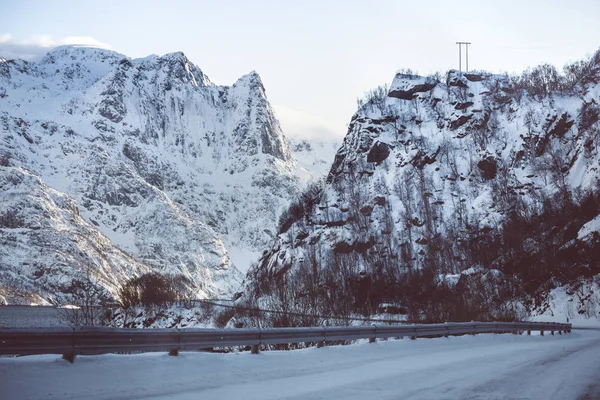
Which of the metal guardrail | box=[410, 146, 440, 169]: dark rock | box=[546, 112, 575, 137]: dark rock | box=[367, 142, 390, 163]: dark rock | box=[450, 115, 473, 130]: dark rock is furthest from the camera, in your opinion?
box=[367, 142, 390, 163]: dark rock

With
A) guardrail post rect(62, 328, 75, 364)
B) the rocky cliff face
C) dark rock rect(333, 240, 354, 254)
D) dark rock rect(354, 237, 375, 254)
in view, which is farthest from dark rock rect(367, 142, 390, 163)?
guardrail post rect(62, 328, 75, 364)

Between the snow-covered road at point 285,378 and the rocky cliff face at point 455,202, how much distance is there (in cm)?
6943

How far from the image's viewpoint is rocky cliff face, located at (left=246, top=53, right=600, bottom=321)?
331 ft

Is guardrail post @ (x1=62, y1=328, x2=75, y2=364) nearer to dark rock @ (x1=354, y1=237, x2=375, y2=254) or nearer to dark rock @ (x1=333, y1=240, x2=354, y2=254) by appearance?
dark rock @ (x1=354, y1=237, x2=375, y2=254)

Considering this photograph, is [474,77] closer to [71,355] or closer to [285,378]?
[285,378]

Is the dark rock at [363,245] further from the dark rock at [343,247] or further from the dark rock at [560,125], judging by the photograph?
the dark rock at [560,125]

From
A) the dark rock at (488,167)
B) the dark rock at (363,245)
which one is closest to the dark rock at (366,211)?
the dark rock at (363,245)

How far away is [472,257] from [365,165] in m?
56.6

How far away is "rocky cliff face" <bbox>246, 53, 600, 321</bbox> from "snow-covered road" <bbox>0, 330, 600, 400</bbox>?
6943cm

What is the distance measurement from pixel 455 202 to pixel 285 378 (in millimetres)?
135936

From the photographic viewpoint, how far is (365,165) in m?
170

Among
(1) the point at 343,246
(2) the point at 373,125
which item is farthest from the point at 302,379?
(2) the point at 373,125

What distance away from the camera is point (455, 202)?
144m

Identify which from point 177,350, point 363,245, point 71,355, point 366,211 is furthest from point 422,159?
point 71,355
